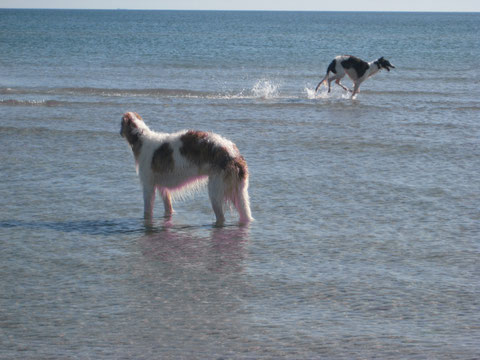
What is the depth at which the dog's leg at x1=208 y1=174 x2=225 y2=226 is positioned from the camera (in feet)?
24.6

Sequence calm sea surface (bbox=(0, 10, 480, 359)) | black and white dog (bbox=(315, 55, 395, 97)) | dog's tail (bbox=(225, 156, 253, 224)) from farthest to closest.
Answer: black and white dog (bbox=(315, 55, 395, 97))
dog's tail (bbox=(225, 156, 253, 224))
calm sea surface (bbox=(0, 10, 480, 359))

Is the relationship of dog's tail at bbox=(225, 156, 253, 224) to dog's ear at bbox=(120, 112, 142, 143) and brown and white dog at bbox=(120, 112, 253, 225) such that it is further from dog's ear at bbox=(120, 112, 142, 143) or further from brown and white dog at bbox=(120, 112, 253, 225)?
dog's ear at bbox=(120, 112, 142, 143)

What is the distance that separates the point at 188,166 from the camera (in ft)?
25.2

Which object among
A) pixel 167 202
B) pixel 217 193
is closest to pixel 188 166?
pixel 217 193

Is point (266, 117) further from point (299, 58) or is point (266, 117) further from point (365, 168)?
point (299, 58)

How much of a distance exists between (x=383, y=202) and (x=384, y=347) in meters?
3.82

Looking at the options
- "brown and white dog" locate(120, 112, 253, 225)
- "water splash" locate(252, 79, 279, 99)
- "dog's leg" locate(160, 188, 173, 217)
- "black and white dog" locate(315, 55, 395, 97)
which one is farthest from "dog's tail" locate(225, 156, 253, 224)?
"black and white dog" locate(315, 55, 395, 97)

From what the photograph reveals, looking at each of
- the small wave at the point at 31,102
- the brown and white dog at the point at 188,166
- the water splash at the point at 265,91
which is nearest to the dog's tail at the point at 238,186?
the brown and white dog at the point at 188,166

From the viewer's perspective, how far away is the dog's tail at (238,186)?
7430mm

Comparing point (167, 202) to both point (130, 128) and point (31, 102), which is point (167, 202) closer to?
point (130, 128)

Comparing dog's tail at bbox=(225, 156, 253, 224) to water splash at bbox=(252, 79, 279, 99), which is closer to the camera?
dog's tail at bbox=(225, 156, 253, 224)

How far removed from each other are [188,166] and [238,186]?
0.62m

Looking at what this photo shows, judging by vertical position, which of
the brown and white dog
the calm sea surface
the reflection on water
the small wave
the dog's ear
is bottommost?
the reflection on water

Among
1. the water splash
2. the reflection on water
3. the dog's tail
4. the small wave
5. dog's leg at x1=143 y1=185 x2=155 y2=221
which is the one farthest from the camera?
the water splash
